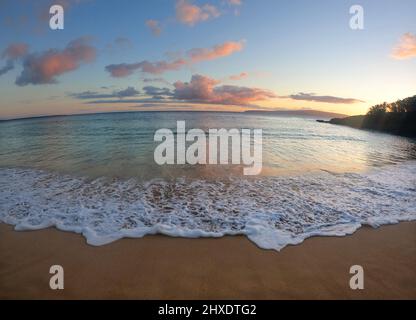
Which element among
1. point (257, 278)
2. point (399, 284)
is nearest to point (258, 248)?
point (257, 278)

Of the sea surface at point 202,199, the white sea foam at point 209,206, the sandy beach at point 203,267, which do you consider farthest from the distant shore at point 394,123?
the sandy beach at point 203,267

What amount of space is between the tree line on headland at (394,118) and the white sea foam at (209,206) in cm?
3417

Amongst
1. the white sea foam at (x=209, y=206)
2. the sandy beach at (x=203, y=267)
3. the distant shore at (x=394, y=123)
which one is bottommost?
the sandy beach at (x=203, y=267)

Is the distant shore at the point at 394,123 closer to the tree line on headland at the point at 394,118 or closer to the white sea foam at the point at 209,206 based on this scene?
the tree line on headland at the point at 394,118

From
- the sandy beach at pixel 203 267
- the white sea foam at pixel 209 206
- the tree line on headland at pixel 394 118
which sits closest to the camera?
the sandy beach at pixel 203 267

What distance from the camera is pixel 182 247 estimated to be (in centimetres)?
450

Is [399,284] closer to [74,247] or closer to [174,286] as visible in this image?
[174,286]

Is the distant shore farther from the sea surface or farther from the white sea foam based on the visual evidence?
the white sea foam

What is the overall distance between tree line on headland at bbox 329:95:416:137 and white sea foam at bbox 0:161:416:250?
3417 cm

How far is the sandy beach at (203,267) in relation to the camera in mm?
3465

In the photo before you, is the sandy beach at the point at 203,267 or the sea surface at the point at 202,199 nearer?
the sandy beach at the point at 203,267

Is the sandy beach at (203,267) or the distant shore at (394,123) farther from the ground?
the distant shore at (394,123)

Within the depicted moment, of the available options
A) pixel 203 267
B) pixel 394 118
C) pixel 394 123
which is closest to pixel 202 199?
pixel 203 267

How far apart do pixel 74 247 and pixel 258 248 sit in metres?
3.40
